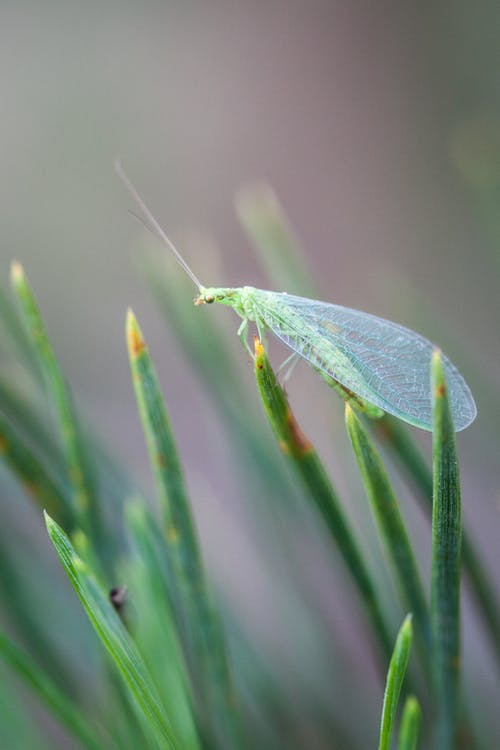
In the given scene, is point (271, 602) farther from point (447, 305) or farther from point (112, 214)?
point (112, 214)

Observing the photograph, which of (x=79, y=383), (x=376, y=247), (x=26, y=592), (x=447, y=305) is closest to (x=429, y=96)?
(x=376, y=247)

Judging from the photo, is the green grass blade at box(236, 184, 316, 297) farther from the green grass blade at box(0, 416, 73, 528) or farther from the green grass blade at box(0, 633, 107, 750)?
the green grass blade at box(0, 633, 107, 750)

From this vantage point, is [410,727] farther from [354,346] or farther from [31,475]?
[354,346]

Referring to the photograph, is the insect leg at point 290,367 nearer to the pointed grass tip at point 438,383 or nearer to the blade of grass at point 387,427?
the blade of grass at point 387,427

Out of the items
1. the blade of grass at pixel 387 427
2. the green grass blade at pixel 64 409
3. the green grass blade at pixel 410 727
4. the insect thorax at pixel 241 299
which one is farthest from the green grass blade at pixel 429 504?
the insect thorax at pixel 241 299

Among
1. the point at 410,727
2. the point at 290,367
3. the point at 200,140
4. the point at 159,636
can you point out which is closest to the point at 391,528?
the point at 410,727

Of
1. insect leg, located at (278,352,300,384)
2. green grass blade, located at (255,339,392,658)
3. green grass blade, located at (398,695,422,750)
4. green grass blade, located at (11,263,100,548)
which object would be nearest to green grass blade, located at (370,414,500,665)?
green grass blade, located at (255,339,392,658)
